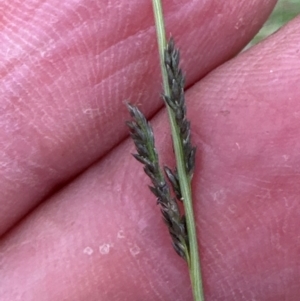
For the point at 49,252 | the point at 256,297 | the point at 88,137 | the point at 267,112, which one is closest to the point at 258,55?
the point at 267,112

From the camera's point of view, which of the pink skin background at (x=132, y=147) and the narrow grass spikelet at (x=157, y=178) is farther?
the pink skin background at (x=132, y=147)

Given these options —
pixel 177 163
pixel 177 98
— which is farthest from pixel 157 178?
pixel 177 98

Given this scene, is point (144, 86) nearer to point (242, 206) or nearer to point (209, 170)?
point (209, 170)

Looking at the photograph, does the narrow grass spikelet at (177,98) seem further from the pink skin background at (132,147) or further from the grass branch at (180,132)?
the pink skin background at (132,147)

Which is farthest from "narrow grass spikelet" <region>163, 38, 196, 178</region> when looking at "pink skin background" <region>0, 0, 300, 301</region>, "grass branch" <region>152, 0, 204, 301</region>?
"pink skin background" <region>0, 0, 300, 301</region>

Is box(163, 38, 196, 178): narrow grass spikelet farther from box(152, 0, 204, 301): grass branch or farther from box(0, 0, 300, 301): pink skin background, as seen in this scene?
box(0, 0, 300, 301): pink skin background

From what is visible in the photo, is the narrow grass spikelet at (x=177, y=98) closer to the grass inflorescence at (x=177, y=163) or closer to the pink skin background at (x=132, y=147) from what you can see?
the grass inflorescence at (x=177, y=163)

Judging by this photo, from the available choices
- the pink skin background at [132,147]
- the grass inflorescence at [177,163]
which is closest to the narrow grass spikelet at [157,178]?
the grass inflorescence at [177,163]

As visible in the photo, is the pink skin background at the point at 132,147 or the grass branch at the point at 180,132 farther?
the pink skin background at the point at 132,147
